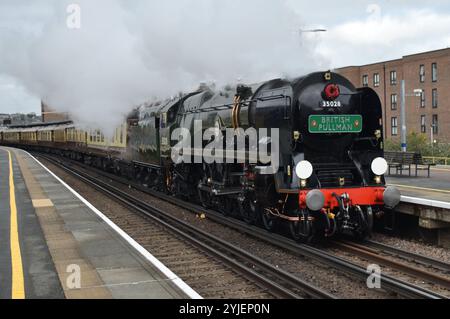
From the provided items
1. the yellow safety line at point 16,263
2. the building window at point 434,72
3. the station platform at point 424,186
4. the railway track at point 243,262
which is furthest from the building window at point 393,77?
the yellow safety line at point 16,263

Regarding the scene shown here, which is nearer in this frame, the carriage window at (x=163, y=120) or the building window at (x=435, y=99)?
the carriage window at (x=163, y=120)

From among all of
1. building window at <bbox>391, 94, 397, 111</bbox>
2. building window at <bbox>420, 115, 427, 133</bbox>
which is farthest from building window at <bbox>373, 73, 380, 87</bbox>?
building window at <bbox>420, 115, 427, 133</bbox>

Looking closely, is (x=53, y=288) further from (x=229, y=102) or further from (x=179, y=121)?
(x=179, y=121)

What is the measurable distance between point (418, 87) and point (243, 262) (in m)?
41.0

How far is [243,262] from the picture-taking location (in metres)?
7.87

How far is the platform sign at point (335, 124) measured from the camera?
8.76 metres

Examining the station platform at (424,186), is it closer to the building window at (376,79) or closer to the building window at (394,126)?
the building window at (394,126)

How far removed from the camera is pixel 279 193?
902 centimetres

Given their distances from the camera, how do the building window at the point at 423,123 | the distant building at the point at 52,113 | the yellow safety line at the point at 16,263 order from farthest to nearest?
the building window at the point at 423,123
the distant building at the point at 52,113
the yellow safety line at the point at 16,263

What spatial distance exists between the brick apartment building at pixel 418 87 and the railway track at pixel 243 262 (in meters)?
32.6

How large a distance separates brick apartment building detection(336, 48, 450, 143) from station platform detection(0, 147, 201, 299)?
110ft

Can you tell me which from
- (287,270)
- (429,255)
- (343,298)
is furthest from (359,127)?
(343,298)

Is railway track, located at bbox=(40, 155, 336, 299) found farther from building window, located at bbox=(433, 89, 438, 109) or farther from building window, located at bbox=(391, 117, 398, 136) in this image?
building window, located at bbox=(391, 117, 398, 136)

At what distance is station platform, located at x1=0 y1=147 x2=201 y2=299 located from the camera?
6055 millimetres
